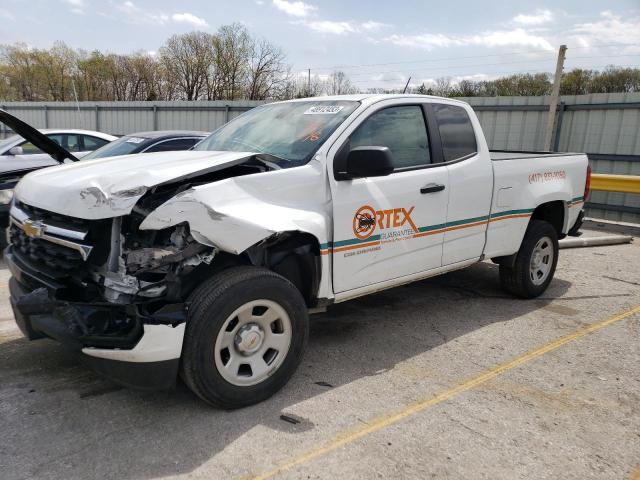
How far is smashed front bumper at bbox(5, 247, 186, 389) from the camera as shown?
111 inches

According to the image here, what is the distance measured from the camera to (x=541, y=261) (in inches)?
221

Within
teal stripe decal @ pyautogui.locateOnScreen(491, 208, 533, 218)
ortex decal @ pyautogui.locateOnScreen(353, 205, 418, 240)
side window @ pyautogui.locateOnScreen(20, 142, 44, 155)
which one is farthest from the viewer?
side window @ pyautogui.locateOnScreen(20, 142, 44, 155)

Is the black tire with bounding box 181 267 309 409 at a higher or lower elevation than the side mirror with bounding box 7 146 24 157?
lower

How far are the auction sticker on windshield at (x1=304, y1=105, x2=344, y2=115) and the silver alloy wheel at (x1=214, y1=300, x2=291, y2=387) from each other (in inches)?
62.6

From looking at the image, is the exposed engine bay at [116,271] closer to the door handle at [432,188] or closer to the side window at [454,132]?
the door handle at [432,188]

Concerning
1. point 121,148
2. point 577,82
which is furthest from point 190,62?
point 121,148

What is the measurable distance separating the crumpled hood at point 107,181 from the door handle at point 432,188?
1498mm

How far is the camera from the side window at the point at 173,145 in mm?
7586

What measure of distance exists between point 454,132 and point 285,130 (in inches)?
61.1

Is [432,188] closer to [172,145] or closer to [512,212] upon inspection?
[512,212]

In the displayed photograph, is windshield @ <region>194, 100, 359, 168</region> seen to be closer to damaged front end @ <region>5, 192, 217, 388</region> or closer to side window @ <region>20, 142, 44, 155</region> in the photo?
damaged front end @ <region>5, 192, 217, 388</region>

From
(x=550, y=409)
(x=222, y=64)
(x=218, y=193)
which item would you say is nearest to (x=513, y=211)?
(x=550, y=409)

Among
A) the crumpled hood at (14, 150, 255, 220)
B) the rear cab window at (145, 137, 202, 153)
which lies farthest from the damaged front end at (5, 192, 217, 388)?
the rear cab window at (145, 137, 202, 153)

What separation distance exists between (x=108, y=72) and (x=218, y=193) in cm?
5582
